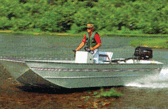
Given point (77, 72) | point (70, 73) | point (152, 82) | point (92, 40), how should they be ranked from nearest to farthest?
point (70, 73) < point (77, 72) < point (92, 40) < point (152, 82)

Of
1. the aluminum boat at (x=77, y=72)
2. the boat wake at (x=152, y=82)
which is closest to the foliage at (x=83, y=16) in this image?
the boat wake at (x=152, y=82)

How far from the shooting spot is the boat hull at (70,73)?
10461 millimetres

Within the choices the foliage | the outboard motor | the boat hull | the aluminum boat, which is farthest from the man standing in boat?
the foliage

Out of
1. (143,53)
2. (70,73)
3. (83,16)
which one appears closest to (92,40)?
(70,73)

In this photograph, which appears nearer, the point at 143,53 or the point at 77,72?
the point at 77,72

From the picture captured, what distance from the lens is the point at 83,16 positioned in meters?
54.0

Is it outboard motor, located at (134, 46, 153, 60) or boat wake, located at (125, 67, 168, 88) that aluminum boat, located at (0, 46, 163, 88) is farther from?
outboard motor, located at (134, 46, 153, 60)

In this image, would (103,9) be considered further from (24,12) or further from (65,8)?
(24,12)

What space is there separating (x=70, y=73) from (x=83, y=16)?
43.5 meters

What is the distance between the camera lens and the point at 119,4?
61.8m

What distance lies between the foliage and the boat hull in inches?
1491

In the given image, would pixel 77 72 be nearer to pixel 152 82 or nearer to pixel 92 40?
pixel 92 40

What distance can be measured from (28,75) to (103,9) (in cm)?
4723

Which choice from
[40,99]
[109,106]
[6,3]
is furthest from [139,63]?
[6,3]
